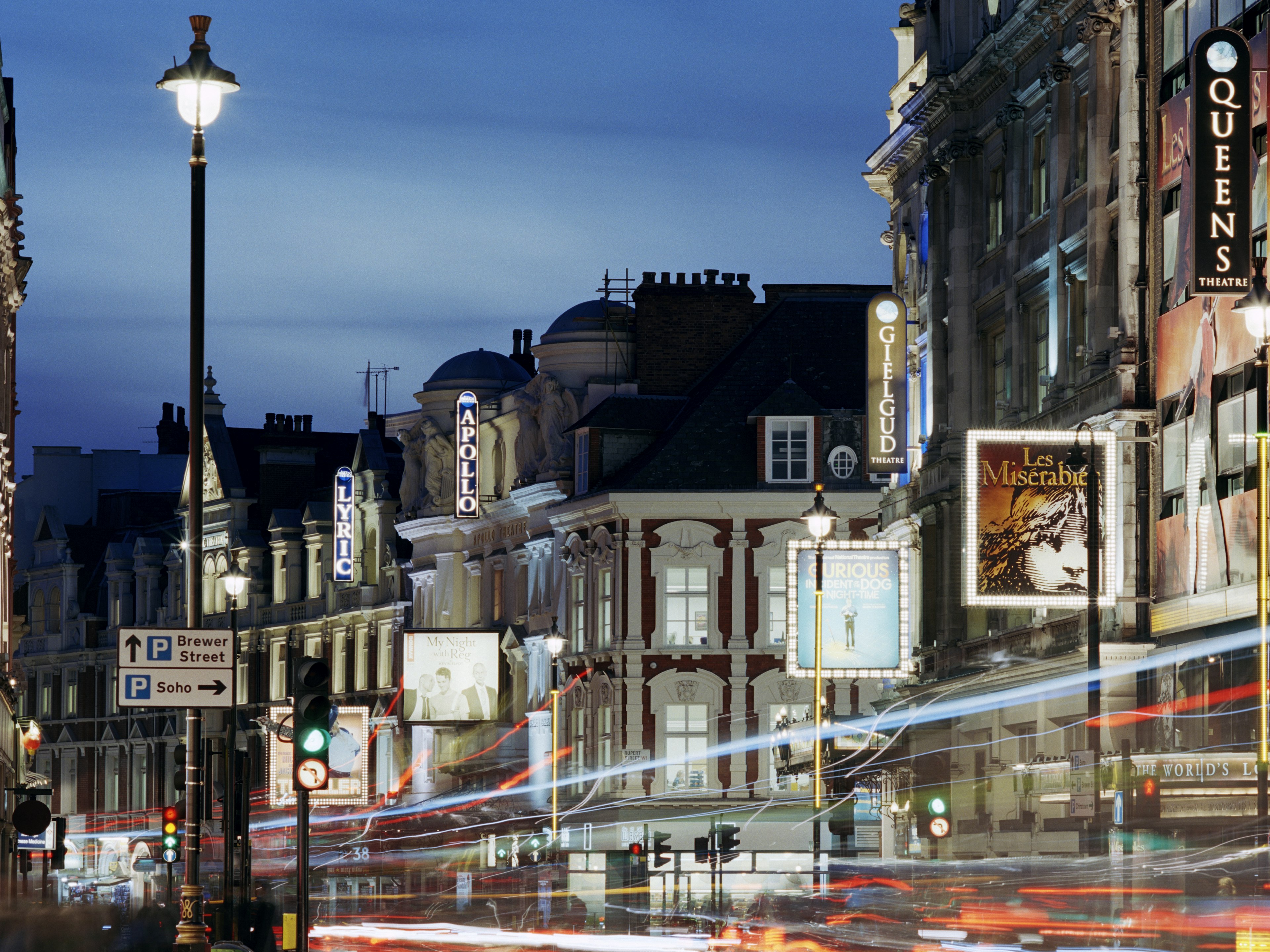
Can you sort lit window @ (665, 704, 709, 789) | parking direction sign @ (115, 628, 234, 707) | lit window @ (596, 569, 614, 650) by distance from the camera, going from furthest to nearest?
lit window @ (596, 569, 614, 650), lit window @ (665, 704, 709, 789), parking direction sign @ (115, 628, 234, 707)

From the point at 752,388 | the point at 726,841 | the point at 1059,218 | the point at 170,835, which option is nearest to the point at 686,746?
the point at 752,388

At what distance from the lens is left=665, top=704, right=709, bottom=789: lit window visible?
223 feet

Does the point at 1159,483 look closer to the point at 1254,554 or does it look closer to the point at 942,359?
the point at 1254,554

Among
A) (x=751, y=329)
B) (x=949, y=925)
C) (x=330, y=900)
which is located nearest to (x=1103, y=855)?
(x=949, y=925)

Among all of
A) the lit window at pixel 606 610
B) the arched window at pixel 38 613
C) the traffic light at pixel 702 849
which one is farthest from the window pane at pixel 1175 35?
the arched window at pixel 38 613

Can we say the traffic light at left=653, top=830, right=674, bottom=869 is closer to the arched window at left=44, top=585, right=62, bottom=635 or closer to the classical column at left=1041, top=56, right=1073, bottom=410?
the classical column at left=1041, top=56, right=1073, bottom=410

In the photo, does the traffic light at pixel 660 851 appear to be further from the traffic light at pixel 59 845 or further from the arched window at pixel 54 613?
the arched window at pixel 54 613

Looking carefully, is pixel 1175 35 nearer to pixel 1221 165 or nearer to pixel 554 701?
pixel 1221 165

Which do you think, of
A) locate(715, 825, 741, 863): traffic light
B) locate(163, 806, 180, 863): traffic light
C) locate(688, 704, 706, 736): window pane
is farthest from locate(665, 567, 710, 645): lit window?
locate(163, 806, 180, 863): traffic light

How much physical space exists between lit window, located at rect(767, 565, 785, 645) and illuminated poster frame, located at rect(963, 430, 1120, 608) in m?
26.4

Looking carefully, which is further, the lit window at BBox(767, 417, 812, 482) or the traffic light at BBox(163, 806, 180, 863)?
the lit window at BBox(767, 417, 812, 482)

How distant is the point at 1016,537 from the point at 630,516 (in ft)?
95.2

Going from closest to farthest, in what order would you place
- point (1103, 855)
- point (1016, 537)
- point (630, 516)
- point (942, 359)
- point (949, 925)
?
point (949, 925) → point (1103, 855) → point (1016, 537) → point (942, 359) → point (630, 516)

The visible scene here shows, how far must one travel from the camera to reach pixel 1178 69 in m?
38.9
